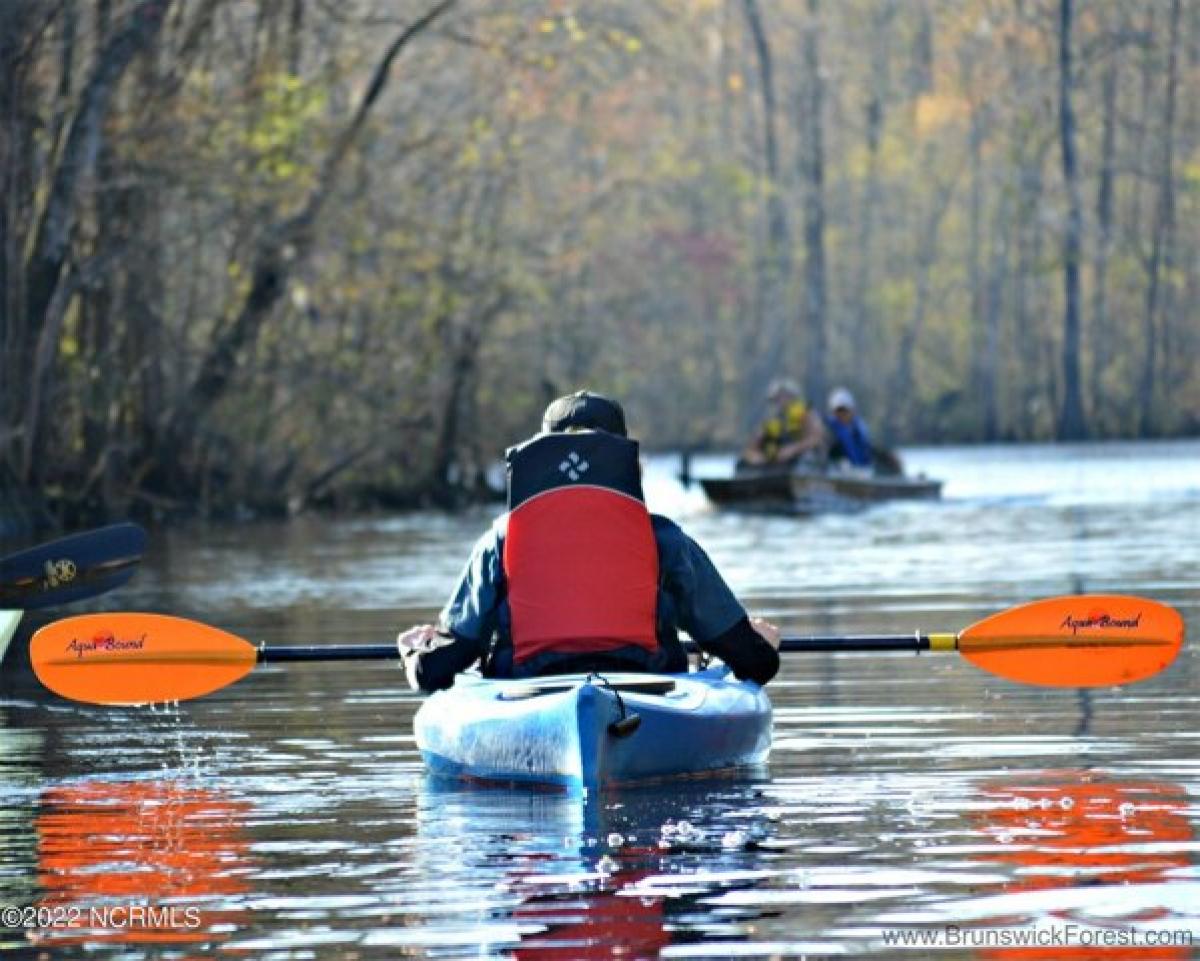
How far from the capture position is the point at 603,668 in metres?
9.76

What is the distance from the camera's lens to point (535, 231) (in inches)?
1587

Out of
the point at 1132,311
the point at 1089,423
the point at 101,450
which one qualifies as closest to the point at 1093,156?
the point at 1132,311

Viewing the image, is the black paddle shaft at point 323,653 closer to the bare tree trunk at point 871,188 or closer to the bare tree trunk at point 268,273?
the bare tree trunk at point 268,273

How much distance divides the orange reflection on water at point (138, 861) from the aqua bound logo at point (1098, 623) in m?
3.42

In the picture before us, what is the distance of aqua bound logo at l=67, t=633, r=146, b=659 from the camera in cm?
1163

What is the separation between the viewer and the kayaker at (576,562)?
9672mm

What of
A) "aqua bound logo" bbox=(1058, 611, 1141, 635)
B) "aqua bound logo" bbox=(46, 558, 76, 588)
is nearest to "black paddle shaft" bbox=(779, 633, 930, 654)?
"aqua bound logo" bbox=(1058, 611, 1141, 635)

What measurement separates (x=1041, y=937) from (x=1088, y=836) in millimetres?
1547

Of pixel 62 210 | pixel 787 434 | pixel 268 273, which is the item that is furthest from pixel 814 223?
pixel 62 210

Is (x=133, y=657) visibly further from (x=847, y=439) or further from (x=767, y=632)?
(x=847, y=439)

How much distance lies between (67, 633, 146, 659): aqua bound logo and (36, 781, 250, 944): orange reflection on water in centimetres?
123

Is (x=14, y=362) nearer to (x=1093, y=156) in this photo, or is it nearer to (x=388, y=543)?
(x=388, y=543)

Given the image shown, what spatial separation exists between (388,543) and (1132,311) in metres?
43.5

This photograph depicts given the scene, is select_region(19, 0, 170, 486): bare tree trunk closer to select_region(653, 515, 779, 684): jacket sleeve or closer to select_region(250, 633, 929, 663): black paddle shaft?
select_region(250, 633, 929, 663): black paddle shaft
